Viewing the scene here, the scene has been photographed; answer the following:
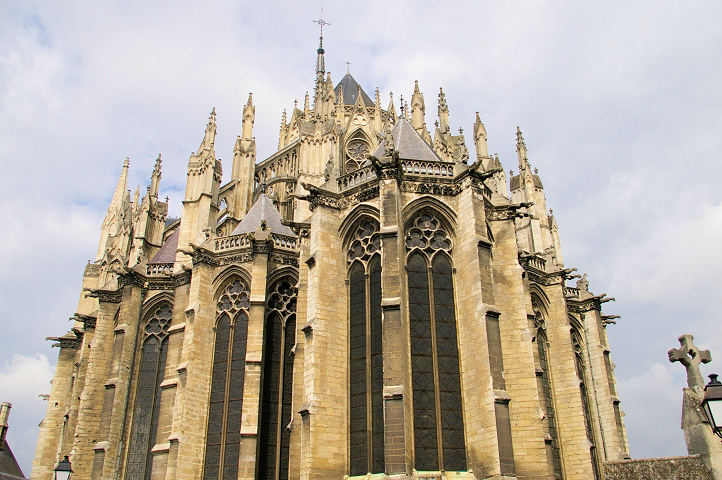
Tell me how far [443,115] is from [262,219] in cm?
945

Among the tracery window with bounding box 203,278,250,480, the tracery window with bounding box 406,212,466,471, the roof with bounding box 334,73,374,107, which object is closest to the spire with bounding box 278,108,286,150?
the roof with bounding box 334,73,374,107

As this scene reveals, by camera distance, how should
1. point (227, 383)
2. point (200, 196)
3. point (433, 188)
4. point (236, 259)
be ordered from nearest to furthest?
point (433, 188) → point (227, 383) → point (236, 259) → point (200, 196)

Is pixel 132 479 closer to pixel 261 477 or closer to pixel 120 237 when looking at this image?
pixel 261 477

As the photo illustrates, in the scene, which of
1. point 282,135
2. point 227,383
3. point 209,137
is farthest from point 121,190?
point 227,383

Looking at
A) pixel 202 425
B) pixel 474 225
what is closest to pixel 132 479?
pixel 202 425

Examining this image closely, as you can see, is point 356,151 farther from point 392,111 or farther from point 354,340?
point 354,340

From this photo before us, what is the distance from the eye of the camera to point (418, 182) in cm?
1756

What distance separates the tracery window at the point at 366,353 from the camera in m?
14.9

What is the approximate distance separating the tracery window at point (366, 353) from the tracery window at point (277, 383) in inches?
132

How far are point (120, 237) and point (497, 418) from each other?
77.3ft

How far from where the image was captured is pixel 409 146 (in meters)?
20.0

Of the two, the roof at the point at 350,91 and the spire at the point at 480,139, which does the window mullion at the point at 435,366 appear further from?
the roof at the point at 350,91

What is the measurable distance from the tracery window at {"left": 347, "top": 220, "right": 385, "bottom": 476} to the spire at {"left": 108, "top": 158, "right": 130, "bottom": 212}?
2660cm

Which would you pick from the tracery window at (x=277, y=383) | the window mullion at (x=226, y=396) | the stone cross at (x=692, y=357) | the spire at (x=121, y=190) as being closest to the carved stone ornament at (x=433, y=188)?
the tracery window at (x=277, y=383)
